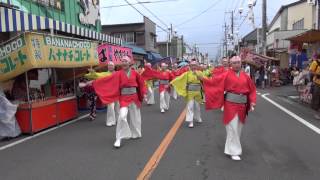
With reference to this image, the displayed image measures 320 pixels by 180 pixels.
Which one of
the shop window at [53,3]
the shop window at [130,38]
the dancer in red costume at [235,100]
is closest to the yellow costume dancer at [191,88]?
the dancer in red costume at [235,100]

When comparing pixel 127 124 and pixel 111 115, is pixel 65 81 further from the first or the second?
pixel 127 124

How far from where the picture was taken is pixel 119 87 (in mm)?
8664

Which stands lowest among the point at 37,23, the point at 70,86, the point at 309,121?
the point at 309,121

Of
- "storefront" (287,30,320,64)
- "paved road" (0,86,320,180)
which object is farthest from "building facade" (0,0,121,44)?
"storefront" (287,30,320,64)

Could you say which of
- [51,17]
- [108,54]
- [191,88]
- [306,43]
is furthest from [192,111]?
[306,43]

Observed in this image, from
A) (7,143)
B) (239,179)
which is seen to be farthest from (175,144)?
(7,143)

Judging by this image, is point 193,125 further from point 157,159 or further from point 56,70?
point 56,70

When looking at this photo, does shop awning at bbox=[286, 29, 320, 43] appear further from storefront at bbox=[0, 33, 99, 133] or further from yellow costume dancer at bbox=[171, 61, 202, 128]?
storefront at bbox=[0, 33, 99, 133]

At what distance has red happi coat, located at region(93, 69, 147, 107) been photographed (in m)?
8.58

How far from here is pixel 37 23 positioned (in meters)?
11.0

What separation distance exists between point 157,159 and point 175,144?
52.8 inches

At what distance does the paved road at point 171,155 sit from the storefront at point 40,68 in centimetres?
58

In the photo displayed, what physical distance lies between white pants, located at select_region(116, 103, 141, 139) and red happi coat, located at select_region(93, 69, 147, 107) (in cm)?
13

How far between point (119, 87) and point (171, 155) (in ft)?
6.73
